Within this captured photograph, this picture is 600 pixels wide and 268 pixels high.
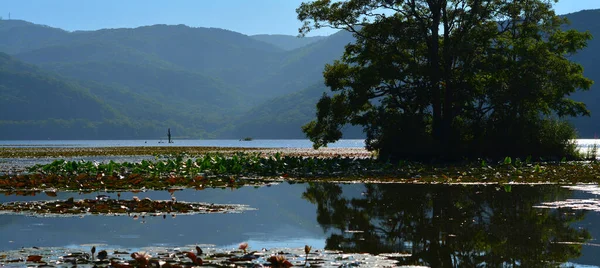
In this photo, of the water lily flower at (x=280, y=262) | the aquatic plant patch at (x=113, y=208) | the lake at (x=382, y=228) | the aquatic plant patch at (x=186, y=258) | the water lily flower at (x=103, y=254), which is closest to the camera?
the water lily flower at (x=280, y=262)

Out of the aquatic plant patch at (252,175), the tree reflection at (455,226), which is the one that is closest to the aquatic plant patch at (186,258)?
the tree reflection at (455,226)

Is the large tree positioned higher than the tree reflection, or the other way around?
the large tree

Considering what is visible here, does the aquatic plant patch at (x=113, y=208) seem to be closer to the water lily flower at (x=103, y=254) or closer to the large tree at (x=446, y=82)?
the water lily flower at (x=103, y=254)

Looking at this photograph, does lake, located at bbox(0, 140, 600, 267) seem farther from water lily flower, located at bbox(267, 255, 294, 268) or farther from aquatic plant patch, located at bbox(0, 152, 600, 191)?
aquatic plant patch, located at bbox(0, 152, 600, 191)

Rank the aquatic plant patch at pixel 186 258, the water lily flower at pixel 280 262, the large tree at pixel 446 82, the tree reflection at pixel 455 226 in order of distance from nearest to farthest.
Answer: the water lily flower at pixel 280 262, the aquatic plant patch at pixel 186 258, the tree reflection at pixel 455 226, the large tree at pixel 446 82

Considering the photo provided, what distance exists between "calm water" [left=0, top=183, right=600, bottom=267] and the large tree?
27.9 meters

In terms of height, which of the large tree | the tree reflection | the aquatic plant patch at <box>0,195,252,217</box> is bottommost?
the tree reflection

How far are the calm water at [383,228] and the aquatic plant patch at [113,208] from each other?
35.1 inches

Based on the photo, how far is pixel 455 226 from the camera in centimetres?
1739

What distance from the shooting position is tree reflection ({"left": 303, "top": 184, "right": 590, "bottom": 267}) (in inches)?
523

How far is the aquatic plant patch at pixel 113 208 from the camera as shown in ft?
67.2

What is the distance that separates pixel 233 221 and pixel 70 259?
22.2 feet

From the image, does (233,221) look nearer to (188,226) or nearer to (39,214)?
(188,226)

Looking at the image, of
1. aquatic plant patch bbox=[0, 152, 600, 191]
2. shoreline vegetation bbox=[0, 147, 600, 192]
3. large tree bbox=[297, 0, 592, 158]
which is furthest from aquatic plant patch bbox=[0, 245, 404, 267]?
large tree bbox=[297, 0, 592, 158]
